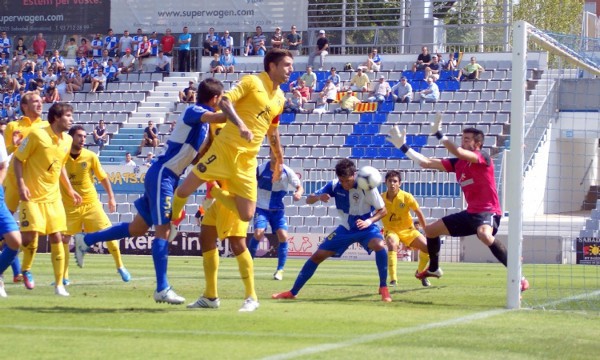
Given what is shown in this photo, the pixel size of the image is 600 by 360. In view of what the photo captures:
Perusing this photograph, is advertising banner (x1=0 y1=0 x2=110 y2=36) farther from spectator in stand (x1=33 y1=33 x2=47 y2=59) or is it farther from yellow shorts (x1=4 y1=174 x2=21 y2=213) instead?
yellow shorts (x1=4 y1=174 x2=21 y2=213)

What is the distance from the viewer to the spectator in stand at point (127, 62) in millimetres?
40594

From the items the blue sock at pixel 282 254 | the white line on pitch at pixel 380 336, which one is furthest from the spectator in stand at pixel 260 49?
the white line on pitch at pixel 380 336

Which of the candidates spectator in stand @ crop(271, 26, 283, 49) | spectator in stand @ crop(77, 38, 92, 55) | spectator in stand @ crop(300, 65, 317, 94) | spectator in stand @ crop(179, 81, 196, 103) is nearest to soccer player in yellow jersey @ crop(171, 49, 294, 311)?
spectator in stand @ crop(300, 65, 317, 94)

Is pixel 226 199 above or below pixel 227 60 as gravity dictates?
below

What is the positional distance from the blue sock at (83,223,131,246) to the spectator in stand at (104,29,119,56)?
96.0ft

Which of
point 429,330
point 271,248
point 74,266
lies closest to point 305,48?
point 271,248

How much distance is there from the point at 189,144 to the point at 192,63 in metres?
30.3

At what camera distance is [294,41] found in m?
38.0

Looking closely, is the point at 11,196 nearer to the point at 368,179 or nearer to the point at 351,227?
the point at 351,227

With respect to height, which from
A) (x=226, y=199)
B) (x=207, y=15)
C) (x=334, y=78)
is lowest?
(x=226, y=199)

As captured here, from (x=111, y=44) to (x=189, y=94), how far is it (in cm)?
601

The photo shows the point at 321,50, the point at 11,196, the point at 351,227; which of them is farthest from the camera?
the point at 321,50

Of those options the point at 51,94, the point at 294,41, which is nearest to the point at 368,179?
the point at 294,41

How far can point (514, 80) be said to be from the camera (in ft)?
37.9
